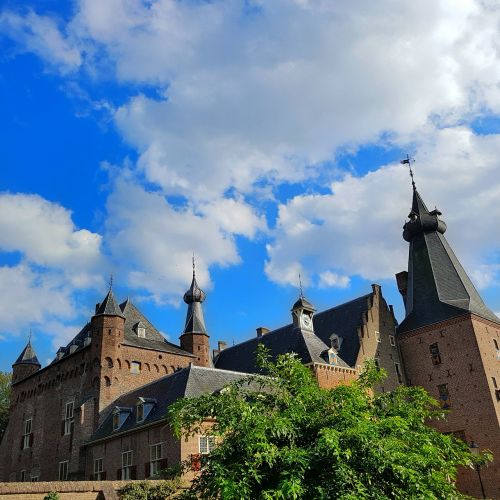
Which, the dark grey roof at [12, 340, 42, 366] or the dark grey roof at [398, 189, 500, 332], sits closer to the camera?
the dark grey roof at [398, 189, 500, 332]

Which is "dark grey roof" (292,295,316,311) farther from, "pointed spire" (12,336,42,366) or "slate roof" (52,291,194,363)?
"pointed spire" (12,336,42,366)

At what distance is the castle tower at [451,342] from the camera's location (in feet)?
106

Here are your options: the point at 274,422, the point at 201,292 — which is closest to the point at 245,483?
the point at 274,422

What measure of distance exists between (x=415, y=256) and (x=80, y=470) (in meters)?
28.6

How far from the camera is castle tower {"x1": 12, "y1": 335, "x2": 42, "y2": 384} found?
1671 inches

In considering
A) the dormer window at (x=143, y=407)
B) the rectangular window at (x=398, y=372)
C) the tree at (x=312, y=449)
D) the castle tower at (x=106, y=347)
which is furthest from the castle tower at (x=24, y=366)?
the tree at (x=312, y=449)

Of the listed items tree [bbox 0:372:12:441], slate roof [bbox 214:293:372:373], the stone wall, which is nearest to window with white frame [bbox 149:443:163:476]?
the stone wall

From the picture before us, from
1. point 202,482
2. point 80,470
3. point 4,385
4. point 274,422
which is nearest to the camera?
point 274,422

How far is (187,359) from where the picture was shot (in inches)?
1463

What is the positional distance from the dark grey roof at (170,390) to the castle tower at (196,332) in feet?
26.1

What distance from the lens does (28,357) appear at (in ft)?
142

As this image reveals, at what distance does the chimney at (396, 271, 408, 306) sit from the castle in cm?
12

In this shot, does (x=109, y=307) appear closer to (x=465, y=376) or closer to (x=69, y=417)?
(x=69, y=417)

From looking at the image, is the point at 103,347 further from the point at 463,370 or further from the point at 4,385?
the point at 4,385
